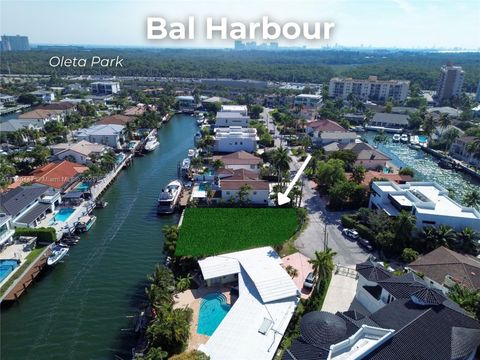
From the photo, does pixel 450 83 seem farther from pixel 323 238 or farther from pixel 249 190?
pixel 323 238

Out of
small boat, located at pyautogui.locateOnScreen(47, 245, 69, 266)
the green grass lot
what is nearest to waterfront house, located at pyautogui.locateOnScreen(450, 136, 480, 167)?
the green grass lot

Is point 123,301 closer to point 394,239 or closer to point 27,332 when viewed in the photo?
point 27,332

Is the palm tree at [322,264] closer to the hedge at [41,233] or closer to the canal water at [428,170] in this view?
the hedge at [41,233]

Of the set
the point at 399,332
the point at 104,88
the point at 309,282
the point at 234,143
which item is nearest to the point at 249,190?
the point at 309,282

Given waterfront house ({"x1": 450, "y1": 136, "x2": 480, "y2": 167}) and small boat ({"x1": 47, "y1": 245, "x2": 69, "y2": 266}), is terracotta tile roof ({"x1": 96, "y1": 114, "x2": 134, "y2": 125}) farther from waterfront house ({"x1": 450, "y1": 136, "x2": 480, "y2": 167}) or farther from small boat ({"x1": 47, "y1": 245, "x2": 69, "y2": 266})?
waterfront house ({"x1": 450, "y1": 136, "x2": 480, "y2": 167})

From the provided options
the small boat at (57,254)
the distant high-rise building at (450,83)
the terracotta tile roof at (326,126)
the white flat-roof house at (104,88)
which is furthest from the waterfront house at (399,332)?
the white flat-roof house at (104,88)

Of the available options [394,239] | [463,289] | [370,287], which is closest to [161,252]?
[370,287]

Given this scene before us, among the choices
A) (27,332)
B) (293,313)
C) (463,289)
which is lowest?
(27,332)
